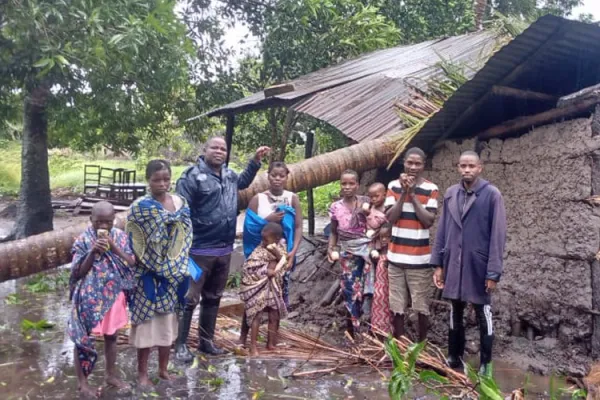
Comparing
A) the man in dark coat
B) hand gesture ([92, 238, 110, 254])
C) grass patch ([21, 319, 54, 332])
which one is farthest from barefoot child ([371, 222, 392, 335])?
grass patch ([21, 319, 54, 332])

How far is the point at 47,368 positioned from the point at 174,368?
3.22ft

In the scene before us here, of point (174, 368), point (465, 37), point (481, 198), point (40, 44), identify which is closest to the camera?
point (481, 198)

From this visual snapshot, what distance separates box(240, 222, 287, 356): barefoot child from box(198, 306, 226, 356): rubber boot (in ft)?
0.94

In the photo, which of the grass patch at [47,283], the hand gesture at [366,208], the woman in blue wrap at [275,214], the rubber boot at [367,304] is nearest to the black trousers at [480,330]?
the rubber boot at [367,304]

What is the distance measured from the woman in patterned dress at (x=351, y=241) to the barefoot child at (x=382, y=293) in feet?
0.55

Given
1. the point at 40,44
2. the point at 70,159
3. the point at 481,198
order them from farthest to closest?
1. the point at 70,159
2. the point at 40,44
3. the point at 481,198

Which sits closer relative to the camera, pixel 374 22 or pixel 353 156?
pixel 353 156

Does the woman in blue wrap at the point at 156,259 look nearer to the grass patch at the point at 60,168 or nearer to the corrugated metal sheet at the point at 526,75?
the corrugated metal sheet at the point at 526,75

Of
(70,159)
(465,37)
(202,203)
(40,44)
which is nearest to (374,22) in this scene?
(465,37)

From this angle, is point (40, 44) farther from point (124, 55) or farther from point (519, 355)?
point (519, 355)

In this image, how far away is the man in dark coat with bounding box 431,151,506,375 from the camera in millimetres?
3975

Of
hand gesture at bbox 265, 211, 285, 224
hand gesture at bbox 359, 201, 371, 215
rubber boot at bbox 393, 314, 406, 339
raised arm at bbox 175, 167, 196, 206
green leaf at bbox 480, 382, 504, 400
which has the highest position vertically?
raised arm at bbox 175, 167, 196, 206

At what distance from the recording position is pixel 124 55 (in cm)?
648

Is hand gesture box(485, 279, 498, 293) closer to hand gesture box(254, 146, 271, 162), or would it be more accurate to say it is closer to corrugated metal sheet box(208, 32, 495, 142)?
hand gesture box(254, 146, 271, 162)
